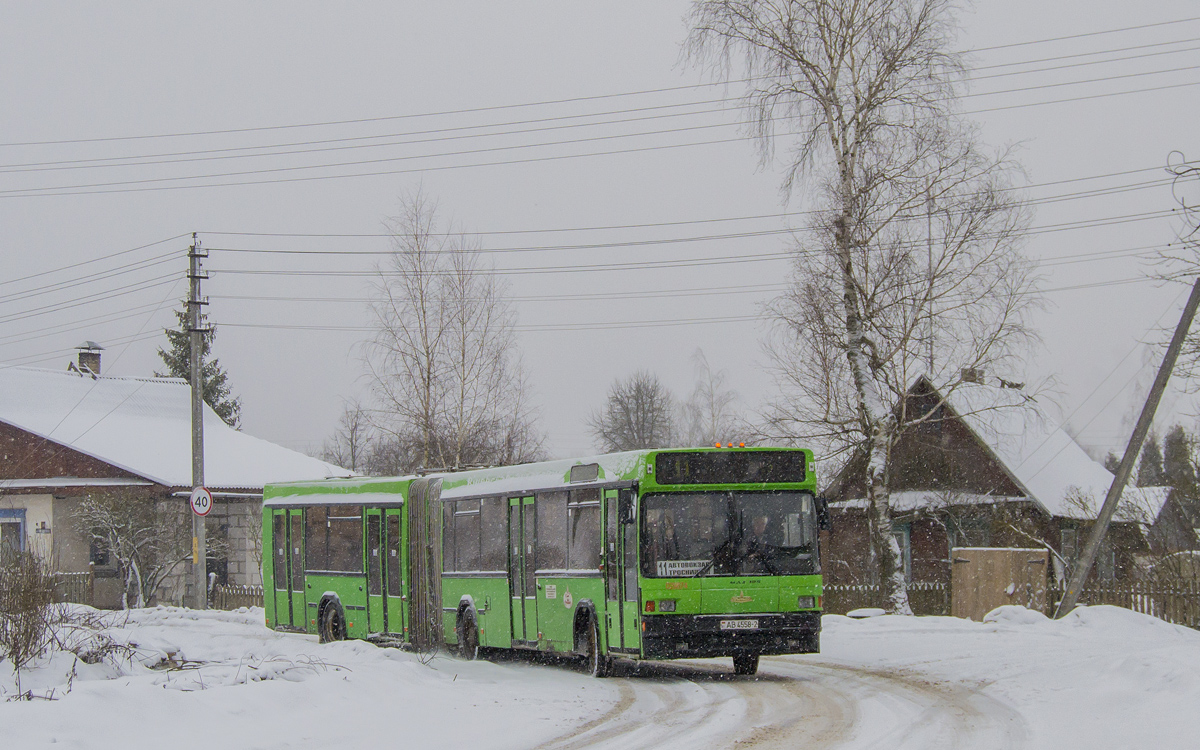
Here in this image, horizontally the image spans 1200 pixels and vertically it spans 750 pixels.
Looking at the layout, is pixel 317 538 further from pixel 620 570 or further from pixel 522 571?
pixel 620 570

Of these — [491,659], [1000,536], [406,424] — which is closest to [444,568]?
[491,659]

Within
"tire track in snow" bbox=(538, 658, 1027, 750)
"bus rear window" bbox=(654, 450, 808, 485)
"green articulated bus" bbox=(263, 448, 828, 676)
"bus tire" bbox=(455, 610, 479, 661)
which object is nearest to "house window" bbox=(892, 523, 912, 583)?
"green articulated bus" bbox=(263, 448, 828, 676)

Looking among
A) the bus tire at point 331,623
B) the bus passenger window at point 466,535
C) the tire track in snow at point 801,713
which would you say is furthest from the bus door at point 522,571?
the bus tire at point 331,623

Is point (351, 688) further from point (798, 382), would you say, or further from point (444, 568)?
point (798, 382)

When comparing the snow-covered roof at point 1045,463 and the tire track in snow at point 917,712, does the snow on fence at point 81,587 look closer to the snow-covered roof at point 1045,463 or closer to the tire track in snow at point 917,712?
the snow-covered roof at point 1045,463

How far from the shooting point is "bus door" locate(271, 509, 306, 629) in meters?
23.5

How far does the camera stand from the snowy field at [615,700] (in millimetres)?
9898

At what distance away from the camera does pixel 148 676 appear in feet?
44.4

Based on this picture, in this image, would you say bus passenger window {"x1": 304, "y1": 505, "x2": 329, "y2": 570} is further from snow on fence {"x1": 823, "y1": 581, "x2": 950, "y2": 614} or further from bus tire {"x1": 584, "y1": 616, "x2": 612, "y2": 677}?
snow on fence {"x1": 823, "y1": 581, "x2": 950, "y2": 614}

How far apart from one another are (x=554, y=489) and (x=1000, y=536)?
21.3 meters

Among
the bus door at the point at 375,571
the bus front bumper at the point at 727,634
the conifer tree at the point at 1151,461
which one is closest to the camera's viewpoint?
the bus front bumper at the point at 727,634

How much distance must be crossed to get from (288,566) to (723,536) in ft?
38.4

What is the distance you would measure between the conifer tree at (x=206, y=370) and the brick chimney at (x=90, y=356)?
50.3 ft

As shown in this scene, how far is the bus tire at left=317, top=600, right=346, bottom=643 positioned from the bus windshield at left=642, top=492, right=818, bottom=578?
364 inches
